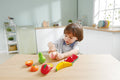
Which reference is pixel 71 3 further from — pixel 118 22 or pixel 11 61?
pixel 11 61

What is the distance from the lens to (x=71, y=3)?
3.54 meters

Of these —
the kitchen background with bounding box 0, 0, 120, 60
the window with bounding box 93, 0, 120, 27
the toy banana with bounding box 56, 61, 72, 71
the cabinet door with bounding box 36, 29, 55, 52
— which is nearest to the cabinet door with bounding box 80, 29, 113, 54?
the kitchen background with bounding box 0, 0, 120, 60

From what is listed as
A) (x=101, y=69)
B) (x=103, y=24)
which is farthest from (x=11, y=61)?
(x=103, y=24)

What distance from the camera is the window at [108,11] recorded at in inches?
89.0

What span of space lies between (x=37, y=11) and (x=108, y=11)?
2.10 meters

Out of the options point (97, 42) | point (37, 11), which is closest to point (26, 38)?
point (37, 11)

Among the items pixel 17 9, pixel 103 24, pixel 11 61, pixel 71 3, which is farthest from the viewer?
pixel 71 3

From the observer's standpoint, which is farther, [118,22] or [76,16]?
[76,16]

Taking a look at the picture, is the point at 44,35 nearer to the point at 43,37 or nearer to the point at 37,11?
the point at 43,37

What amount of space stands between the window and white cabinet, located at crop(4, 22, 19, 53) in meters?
2.40

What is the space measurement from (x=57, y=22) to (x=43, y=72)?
3013mm

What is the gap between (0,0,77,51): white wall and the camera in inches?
123

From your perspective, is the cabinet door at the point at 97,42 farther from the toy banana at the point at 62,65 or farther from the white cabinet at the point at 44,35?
the toy banana at the point at 62,65

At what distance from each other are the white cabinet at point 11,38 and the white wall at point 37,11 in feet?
0.71
